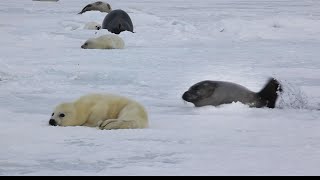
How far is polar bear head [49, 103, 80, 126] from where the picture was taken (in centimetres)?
492

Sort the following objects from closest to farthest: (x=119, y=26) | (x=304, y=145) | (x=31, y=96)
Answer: (x=304, y=145) < (x=31, y=96) < (x=119, y=26)

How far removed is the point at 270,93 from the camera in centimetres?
635

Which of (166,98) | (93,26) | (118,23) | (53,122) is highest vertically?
(93,26)

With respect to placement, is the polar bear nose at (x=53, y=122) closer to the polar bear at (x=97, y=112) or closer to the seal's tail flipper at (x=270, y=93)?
the polar bear at (x=97, y=112)

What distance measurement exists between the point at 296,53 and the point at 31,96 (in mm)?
6012

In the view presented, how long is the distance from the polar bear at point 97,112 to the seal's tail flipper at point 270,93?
1740mm

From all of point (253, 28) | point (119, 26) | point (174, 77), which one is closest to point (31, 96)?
point (174, 77)

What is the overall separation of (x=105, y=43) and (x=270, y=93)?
6003mm

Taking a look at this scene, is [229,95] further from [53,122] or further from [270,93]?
[53,122]

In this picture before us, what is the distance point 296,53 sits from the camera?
38.0 ft

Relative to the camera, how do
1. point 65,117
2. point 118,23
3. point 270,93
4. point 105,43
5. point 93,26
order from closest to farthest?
point 65,117, point 270,93, point 105,43, point 118,23, point 93,26

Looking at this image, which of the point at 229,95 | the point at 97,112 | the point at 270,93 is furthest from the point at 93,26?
the point at 97,112

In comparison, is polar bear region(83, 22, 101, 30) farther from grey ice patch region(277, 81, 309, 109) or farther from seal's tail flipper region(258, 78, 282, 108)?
seal's tail flipper region(258, 78, 282, 108)

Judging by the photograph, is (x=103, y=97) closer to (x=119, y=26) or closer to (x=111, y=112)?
(x=111, y=112)
